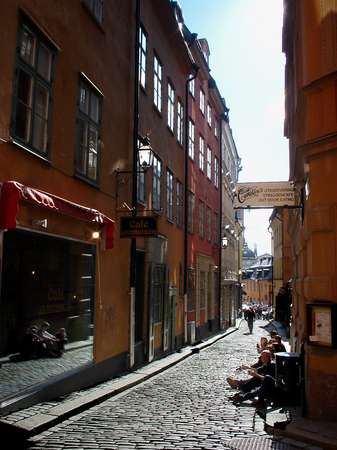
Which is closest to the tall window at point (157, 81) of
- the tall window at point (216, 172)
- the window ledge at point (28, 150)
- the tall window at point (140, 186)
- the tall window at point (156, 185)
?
the tall window at point (156, 185)

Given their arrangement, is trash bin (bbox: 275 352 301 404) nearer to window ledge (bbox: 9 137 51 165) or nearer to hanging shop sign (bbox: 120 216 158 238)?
hanging shop sign (bbox: 120 216 158 238)

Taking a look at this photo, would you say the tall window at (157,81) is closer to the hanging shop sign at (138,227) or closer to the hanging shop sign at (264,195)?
the hanging shop sign at (264,195)

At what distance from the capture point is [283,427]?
26.1ft

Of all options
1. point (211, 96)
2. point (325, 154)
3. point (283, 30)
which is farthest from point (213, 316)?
point (325, 154)

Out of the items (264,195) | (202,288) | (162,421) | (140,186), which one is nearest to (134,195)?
(140,186)

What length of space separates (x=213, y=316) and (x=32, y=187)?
71.0 ft

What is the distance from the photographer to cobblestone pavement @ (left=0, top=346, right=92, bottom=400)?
809 centimetres

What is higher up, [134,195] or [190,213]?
[190,213]

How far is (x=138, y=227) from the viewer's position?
39.8 ft

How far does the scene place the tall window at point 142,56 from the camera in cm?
1522

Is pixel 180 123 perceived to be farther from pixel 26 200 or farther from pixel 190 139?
pixel 26 200

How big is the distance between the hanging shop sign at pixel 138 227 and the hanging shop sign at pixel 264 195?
2109 mm

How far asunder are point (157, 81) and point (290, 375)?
11026 mm

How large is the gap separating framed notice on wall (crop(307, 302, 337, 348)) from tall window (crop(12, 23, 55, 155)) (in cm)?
523
